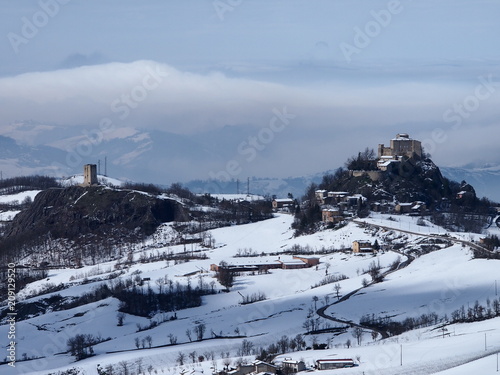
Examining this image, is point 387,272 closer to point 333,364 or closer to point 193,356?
point 193,356

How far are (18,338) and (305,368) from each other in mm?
20687

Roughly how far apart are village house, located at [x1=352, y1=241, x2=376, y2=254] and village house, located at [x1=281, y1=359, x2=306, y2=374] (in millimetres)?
32272

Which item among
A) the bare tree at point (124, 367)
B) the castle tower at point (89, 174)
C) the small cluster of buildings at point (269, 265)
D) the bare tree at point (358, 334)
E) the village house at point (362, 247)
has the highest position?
the castle tower at point (89, 174)

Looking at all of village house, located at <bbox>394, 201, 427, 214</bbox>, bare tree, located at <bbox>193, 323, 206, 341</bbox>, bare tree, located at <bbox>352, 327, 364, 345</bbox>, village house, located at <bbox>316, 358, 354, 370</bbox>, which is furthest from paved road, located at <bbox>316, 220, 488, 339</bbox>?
village house, located at <bbox>316, 358, 354, 370</bbox>

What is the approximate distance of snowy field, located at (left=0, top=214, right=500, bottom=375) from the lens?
170ft

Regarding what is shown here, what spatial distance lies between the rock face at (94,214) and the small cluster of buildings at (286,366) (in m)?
51.8

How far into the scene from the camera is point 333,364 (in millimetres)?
49906

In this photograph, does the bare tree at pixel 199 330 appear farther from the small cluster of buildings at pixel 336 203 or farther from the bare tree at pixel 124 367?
the small cluster of buildings at pixel 336 203

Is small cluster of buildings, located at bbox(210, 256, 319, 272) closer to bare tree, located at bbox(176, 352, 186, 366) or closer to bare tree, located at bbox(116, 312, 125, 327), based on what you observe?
bare tree, located at bbox(116, 312, 125, 327)

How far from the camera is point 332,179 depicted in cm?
11169

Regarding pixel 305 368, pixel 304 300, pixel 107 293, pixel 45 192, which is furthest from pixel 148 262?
pixel 305 368

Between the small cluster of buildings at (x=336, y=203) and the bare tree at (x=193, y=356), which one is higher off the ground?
the small cluster of buildings at (x=336, y=203)

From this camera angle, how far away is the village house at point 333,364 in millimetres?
49656

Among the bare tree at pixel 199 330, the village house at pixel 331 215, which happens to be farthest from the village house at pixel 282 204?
the bare tree at pixel 199 330
